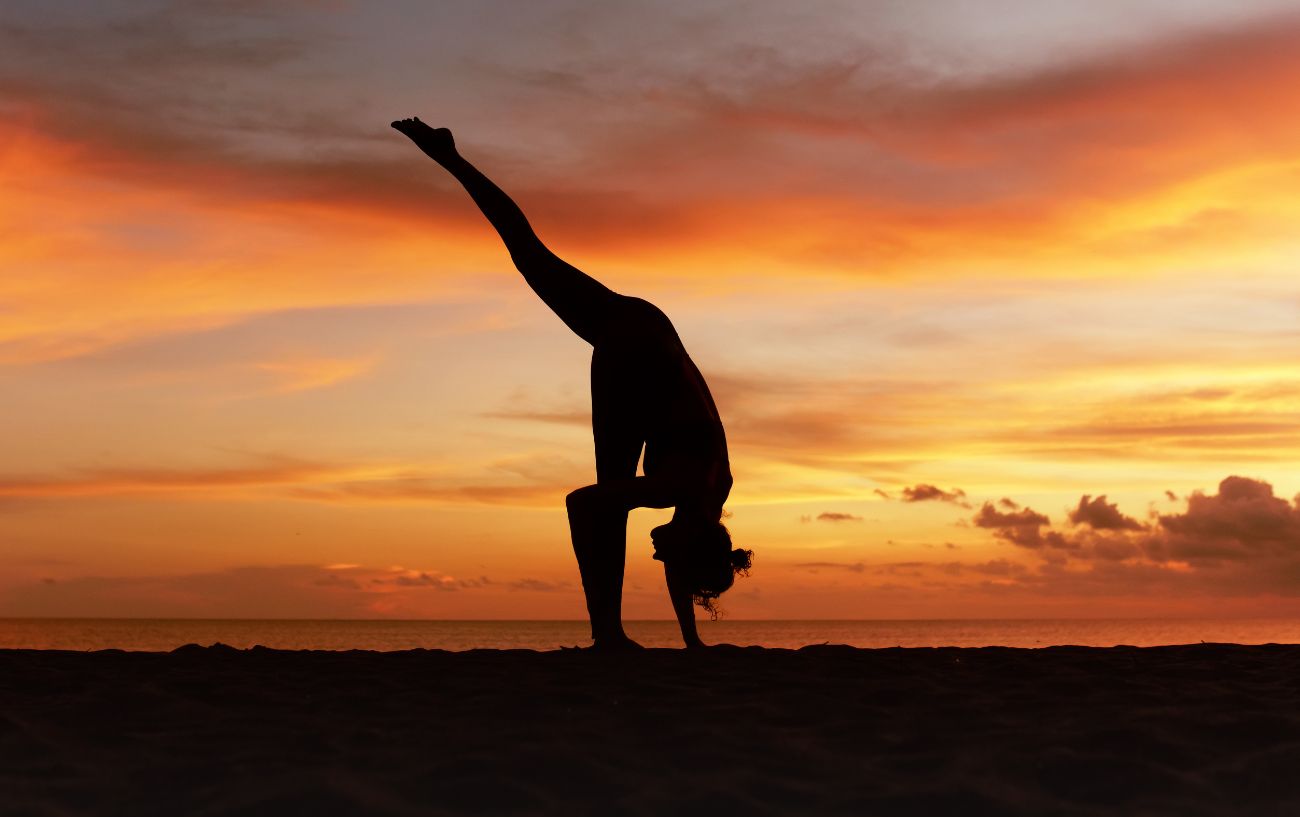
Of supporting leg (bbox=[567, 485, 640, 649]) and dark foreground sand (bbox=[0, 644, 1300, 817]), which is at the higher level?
supporting leg (bbox=[567, 485, 640, 649])

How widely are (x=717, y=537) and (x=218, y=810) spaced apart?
179 inches

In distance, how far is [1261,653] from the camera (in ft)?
28.6

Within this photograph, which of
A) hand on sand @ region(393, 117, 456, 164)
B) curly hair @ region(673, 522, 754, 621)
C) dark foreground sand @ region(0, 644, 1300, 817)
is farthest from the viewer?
hand on sand @ region(393, 117, 456, 164)

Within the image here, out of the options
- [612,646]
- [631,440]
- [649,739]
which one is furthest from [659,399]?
[649,739]

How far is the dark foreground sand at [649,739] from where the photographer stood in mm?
3969

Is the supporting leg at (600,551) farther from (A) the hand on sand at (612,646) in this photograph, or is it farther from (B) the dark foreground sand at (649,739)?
(B) the dark foreground sand at (649,739)

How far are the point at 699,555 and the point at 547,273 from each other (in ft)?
7.64

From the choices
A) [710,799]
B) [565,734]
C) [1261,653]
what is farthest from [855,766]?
[1261,653]

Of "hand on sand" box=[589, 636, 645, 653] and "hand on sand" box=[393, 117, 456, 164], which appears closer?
"hand on sand" box=[589, 636, 645, 653]

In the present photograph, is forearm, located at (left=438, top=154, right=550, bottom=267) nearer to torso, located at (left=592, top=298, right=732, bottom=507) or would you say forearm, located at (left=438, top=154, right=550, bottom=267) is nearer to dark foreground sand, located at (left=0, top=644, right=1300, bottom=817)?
torso, located at (left=592, top=298, right=732, bottom=507)

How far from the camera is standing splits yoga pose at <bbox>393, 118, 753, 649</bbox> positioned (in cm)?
805

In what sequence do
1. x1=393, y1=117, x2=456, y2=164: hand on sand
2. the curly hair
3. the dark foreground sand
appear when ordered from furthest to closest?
x1=393, y1=117, x2=456, y2=164: hand on sand < the curly hair < the dark foreground sand

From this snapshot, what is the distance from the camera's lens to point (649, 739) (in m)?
4.84

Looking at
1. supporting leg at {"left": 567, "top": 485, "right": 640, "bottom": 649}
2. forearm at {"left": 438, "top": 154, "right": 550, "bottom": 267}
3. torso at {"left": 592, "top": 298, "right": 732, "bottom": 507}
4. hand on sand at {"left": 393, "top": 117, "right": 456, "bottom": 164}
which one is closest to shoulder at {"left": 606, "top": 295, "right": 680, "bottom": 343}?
torso at {"left": 592, "top": 298, "right": 732, "bottom": 507}
